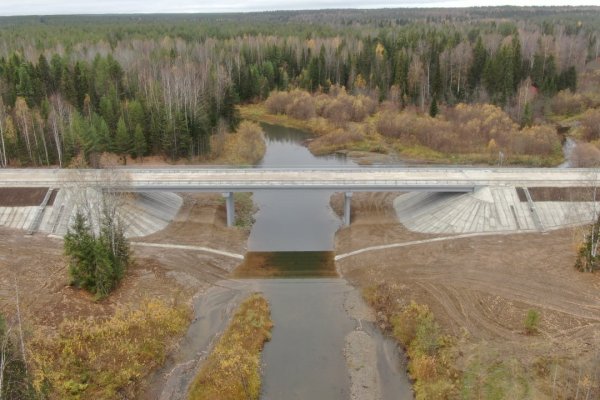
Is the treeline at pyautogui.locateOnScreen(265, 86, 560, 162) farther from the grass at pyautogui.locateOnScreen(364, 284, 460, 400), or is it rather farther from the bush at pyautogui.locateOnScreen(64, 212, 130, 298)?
the bush at pyautogui.locateOnScreen(64, 212, 130, 298)

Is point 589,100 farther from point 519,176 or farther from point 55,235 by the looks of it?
point 55,235

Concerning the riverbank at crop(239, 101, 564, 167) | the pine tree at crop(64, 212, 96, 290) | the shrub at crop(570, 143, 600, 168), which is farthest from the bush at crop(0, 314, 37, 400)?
the shrub at crop(570, 143, 600, 168)

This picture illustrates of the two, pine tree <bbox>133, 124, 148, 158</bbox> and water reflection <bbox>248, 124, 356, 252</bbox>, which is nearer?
water reflection <bbox>248, 124, 356, 252</bbox>

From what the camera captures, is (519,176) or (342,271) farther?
(519,176)

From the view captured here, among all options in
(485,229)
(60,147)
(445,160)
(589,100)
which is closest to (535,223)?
(485,229)

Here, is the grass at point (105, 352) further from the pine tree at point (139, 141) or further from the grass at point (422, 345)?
the pine tree at point (139, 141)
